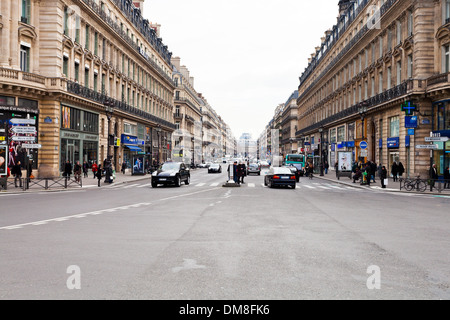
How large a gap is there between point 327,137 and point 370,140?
2024cm

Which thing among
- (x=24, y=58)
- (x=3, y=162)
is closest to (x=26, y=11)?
(x=24, y=58)

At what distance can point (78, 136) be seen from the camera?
1452 inches

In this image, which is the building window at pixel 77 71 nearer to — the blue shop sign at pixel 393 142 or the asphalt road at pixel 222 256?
the asphalt road at pixel 222 256

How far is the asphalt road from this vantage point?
508cm

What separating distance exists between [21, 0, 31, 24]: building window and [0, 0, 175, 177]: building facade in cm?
7

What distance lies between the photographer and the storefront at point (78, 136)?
34.2 meters

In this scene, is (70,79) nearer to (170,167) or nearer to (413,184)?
(170,167)

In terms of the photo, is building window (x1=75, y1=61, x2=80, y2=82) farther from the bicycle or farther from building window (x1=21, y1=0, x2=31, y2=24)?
the bicycle

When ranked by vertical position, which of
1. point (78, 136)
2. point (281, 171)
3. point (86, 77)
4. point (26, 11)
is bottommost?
point (281, 171)

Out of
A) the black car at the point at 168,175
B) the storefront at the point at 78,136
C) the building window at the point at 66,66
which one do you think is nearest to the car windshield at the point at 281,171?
the black car at the point at 168,175

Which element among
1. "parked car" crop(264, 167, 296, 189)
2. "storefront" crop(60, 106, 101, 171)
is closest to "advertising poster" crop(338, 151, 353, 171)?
"parked car" crop(264, 167, 296, 189)

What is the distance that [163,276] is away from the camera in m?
5.67

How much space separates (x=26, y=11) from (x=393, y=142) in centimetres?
3104
